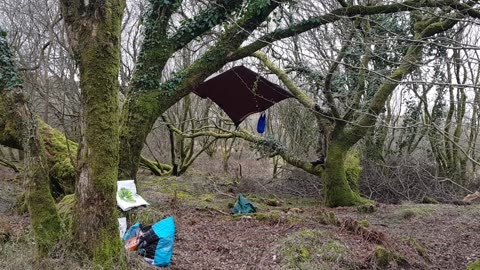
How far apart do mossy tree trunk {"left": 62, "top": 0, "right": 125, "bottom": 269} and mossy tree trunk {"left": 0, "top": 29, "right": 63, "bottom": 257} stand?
0.22 m

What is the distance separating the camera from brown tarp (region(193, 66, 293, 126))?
708 cm

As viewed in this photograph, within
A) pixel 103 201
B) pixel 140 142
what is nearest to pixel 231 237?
pixel 140 142

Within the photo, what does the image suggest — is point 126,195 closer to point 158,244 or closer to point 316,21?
point 158,244

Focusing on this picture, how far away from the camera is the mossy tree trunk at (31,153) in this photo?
3.00m

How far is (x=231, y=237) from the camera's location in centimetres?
480

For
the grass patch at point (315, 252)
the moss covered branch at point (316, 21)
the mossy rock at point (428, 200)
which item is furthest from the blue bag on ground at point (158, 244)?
the mossy rock at point (428, 200)

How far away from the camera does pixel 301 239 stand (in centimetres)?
428

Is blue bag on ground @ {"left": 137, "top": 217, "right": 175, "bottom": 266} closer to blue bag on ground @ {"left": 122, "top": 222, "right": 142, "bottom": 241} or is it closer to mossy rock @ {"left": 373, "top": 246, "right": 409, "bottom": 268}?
blue bag on ground @ {"left": 122, "top": 222, "right": 142, "bottom": 241}

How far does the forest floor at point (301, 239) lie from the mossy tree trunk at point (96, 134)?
0.21m

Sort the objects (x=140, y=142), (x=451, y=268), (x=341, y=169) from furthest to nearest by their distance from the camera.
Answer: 1. (x=341, y=169)
2. (x=140, y=142)
3. (x=451, y=268)

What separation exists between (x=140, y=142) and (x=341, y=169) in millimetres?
3915

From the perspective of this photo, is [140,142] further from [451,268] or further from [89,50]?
[451,268]

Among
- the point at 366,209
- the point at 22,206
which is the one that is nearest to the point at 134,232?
the point at 22,206

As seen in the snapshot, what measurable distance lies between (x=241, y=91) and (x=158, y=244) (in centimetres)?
458
